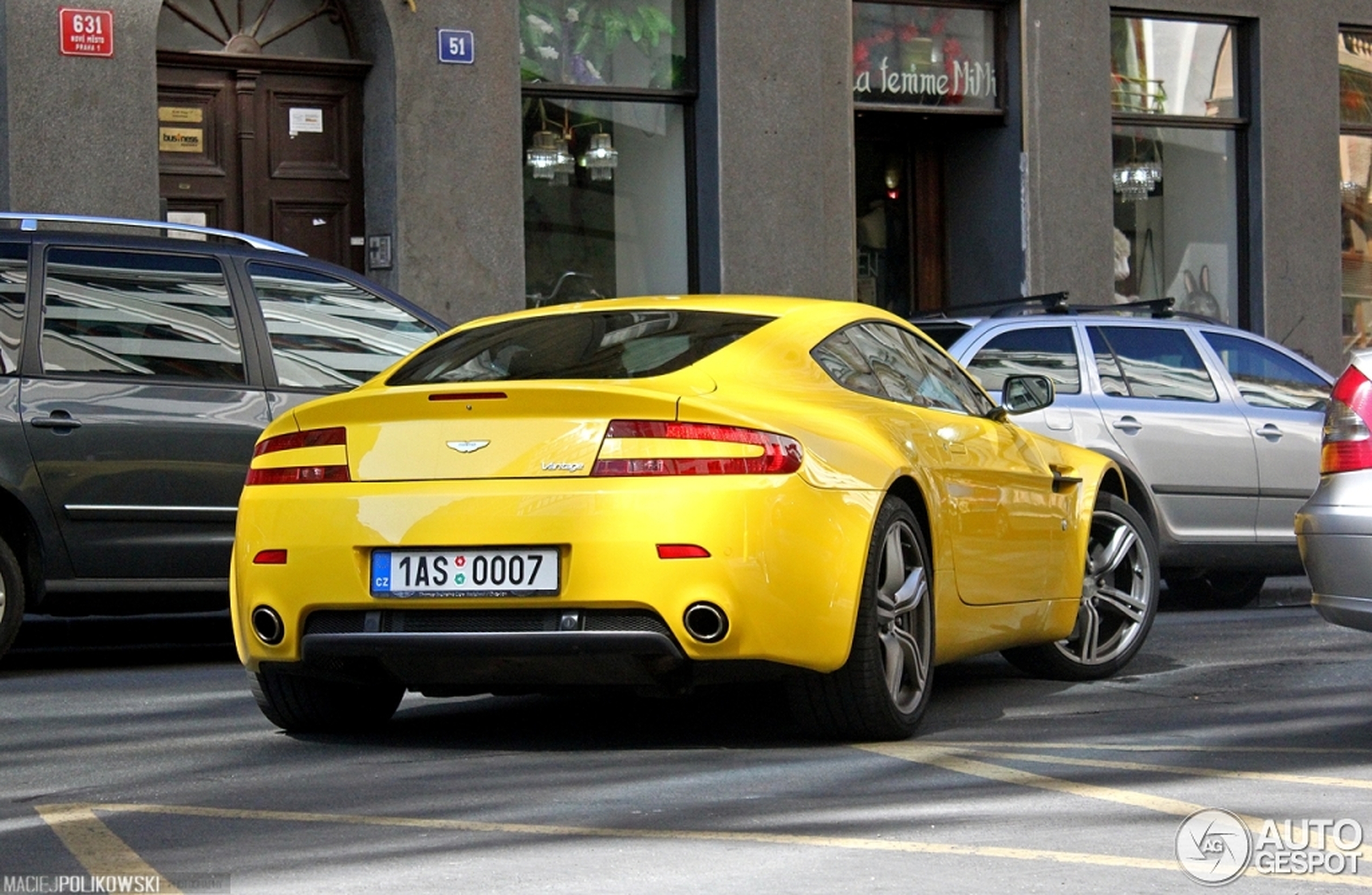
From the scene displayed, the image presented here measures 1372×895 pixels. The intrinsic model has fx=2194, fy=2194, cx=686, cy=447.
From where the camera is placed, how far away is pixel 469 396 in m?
6.22

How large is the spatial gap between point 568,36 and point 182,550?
804 centimetres

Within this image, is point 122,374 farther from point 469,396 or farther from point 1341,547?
point 1341,547

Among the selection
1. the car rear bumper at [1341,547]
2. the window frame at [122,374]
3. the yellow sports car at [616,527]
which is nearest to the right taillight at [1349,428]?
the car rear bumper at [1341,547]

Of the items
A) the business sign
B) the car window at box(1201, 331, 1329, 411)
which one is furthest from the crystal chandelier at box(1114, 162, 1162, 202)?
the business sign

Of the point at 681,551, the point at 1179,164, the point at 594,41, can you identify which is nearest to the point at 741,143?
the point at 594,41

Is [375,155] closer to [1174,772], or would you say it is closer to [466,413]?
[466,413]

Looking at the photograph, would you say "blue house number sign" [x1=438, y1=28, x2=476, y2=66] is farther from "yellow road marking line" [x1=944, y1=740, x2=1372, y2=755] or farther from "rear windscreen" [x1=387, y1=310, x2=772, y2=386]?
"yellow road marking line" [x1=944, y1=740, x2=1372, y2=755]

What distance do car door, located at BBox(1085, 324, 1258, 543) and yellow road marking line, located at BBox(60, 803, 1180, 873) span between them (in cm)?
614

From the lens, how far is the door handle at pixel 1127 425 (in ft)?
35.3

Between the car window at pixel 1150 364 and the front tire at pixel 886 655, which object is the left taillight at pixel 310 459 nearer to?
the front tire at pixel 886 655

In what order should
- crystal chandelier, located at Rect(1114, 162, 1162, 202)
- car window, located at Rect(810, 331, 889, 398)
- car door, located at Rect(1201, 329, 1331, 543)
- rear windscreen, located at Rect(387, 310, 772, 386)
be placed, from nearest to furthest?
rear windscreen, located at Rect(387, 310, 772, 386)
car window, located at Rect(810, 331, 889, 398)
car door, located at Rect(1201, 329, 1331, 543)
crystal chandelier, located at Rect(1114, 162, 1162, 202)

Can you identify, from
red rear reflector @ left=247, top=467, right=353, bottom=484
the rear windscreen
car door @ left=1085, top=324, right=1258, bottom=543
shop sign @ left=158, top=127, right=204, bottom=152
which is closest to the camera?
red rear reflector @ left=247, top=467, right=353, bottom=484

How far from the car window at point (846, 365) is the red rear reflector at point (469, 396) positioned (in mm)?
1063

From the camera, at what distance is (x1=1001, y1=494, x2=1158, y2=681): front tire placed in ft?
27.0
